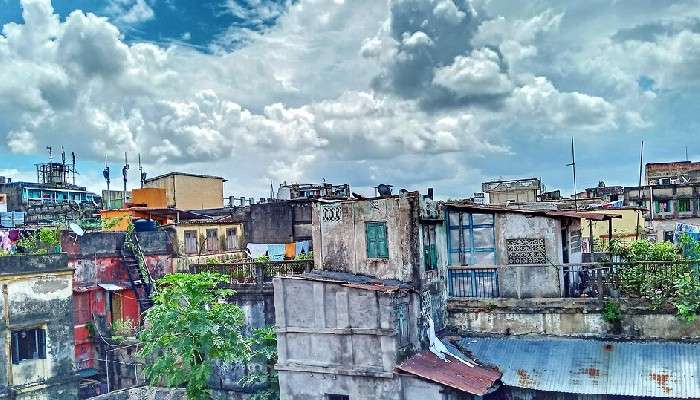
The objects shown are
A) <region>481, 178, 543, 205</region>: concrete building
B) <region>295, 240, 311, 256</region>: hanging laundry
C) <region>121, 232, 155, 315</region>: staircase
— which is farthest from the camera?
<region>481, 178, 543, 205</region>: concrete building

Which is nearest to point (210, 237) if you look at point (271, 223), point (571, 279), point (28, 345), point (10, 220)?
point (271, 223)

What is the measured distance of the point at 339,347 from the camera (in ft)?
54.2

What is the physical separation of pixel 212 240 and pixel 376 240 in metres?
17.9

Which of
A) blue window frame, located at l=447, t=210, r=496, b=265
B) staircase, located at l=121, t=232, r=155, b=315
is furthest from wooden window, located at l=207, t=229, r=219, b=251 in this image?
blue window frame, located at l=447, t=210, r=496, b=265

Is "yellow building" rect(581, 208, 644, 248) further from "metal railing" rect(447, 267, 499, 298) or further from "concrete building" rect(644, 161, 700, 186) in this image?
"concrete building" rect(644, 161, 700, 186)

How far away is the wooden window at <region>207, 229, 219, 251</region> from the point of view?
109 feet

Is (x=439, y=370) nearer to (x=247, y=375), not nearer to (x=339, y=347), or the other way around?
(x=339, y=347)

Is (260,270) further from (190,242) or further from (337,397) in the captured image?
(190,242)

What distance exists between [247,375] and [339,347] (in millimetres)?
5796

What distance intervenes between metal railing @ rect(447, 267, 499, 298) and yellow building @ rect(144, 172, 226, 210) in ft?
91.9

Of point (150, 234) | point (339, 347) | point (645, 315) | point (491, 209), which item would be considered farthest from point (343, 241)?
point (150, 234)

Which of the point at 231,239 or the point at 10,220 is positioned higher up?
the point at 10,220

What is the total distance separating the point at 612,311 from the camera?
1662 cm

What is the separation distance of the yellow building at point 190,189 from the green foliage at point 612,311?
3252cm
